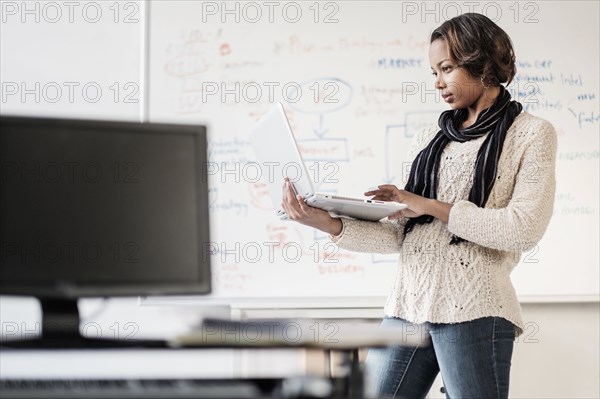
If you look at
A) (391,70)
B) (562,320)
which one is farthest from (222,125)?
(562,320)

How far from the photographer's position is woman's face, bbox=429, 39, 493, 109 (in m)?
1.72

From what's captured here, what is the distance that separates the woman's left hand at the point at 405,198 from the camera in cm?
165

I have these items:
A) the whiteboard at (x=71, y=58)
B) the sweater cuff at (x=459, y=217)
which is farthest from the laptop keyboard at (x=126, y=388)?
the whiteboard at (x=71, y=58)

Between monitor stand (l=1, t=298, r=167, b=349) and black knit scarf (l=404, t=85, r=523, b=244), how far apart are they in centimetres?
82

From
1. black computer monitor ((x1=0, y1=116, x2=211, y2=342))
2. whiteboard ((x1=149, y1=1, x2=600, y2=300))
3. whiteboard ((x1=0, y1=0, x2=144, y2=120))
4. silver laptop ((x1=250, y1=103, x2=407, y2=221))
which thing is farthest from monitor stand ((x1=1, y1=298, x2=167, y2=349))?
whiteboard ((x1=0, y1=0, x2=144, y2=120))

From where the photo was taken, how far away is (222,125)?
2758mm

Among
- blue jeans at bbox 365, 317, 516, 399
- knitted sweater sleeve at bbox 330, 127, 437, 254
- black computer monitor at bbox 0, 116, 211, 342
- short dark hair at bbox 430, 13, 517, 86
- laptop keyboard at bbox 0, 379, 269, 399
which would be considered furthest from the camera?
knitted sweater sleeve at bbox 330, 127, 437, 254

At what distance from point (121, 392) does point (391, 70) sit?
2024mm

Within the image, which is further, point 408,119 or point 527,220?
point 408,119

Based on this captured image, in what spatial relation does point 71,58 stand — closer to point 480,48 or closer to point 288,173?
point 288,173

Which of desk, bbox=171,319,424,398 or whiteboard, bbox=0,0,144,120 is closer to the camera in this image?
desk, bbox=171,319,424,398

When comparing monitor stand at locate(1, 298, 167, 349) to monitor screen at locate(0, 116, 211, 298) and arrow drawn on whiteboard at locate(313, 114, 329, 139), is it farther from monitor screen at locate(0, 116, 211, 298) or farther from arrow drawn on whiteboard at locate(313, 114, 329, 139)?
arrow drawn on whiteboard at locate(313, 114, 329, 139)

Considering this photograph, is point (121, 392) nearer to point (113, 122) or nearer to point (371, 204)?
point (113, 122)

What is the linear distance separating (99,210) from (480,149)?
856 mm
